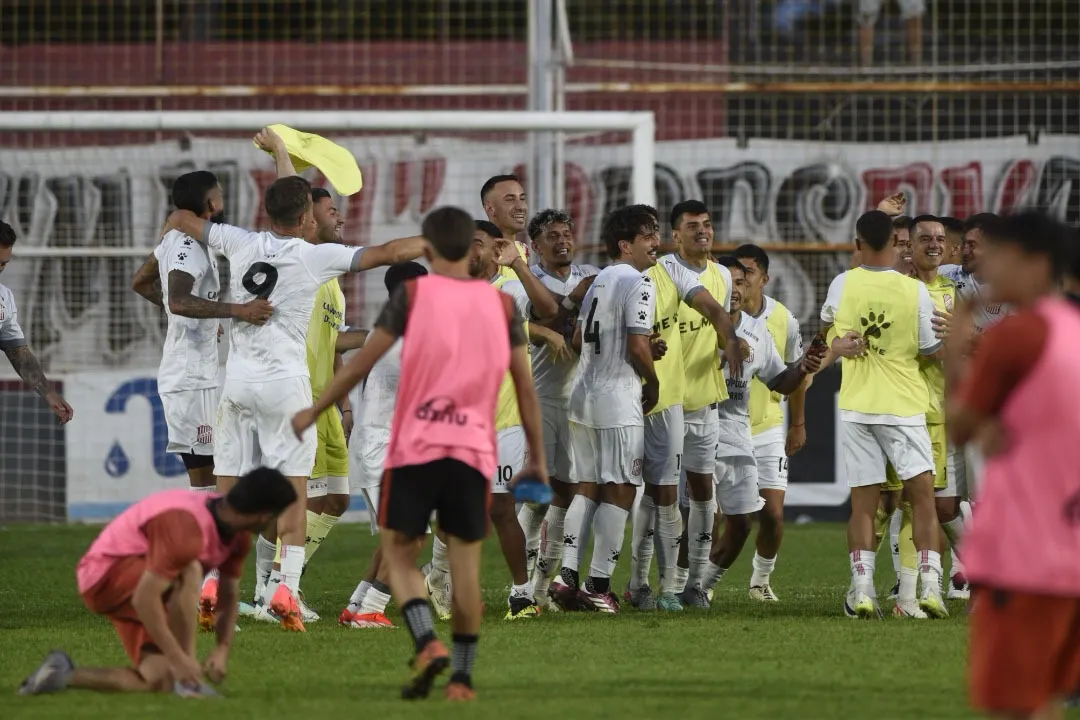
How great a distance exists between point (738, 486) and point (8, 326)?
5.02 m

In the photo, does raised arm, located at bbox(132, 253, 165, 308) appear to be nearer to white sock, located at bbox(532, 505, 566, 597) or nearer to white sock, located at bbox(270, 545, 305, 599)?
white sock, located at bbox(270, 545, 305, 599)

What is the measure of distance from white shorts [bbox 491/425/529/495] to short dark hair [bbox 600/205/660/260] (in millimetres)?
1371

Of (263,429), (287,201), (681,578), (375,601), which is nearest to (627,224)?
(287,201)

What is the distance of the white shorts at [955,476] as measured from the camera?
400 inches

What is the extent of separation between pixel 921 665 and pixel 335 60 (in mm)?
15034

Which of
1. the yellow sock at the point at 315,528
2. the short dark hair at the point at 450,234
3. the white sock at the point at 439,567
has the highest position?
the short dark hair at the point at 450,234

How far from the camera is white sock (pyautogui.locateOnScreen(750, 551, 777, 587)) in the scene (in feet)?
34.9

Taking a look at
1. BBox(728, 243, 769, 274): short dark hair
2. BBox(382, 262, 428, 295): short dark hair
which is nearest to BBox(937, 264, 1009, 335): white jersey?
BBox(728, 243, 769, 274): short dark hair

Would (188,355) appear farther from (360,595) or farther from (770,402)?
(770,402)

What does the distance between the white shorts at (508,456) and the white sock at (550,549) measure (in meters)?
0.82

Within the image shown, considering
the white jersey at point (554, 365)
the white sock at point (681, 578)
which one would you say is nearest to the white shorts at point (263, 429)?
the white jersey at point (554, 365)

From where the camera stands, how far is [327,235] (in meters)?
10.1

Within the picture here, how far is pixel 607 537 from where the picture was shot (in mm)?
9820

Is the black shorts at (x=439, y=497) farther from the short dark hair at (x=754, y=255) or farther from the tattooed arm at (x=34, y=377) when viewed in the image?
the short dark hair at (x=754, y=255)
